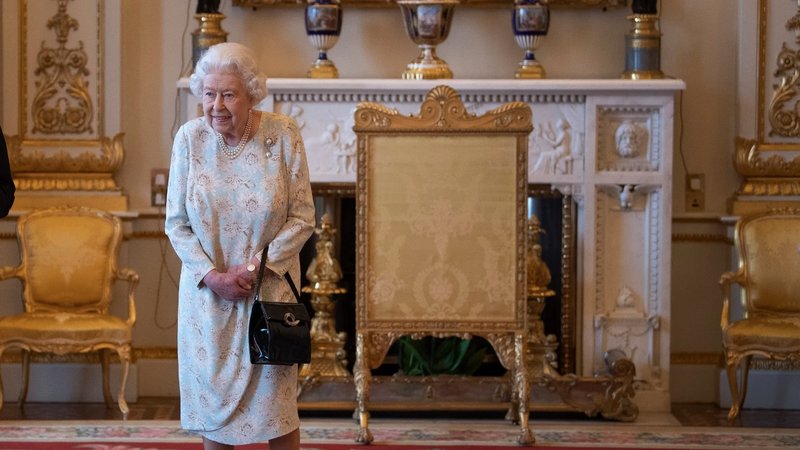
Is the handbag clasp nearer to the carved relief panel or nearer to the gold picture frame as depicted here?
the carved relief panel

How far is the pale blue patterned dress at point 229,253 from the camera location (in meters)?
3.88

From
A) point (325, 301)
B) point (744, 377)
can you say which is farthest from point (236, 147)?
point (744, 377)

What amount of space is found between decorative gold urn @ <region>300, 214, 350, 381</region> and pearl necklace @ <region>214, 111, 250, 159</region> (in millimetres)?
2527

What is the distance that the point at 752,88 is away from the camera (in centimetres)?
666

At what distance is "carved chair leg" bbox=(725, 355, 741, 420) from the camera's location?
612cm

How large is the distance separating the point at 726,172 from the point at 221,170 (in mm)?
3659

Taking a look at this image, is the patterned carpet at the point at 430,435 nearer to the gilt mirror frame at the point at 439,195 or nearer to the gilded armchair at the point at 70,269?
the gilded armchair at the point at 70,269

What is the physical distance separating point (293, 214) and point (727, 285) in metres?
3.03

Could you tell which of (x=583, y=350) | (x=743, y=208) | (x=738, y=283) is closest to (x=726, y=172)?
(x=743, y=208)

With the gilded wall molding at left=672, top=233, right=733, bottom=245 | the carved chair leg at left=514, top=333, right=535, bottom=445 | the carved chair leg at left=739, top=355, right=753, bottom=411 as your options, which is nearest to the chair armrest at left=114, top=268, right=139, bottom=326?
the carved chair leg at left=514, top=333, right=535, bottom=445

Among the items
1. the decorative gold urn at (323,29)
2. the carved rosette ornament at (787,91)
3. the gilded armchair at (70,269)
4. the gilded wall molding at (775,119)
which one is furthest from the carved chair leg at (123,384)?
the carved rosette ornament at (787,91)

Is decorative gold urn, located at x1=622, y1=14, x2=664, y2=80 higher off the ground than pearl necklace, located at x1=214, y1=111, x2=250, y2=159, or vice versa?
decorative gold urn, located at x1=622, y1=14, x2=664, y2=80

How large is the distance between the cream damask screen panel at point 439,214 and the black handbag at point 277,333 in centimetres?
183

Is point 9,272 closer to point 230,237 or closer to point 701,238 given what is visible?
point 230,237
